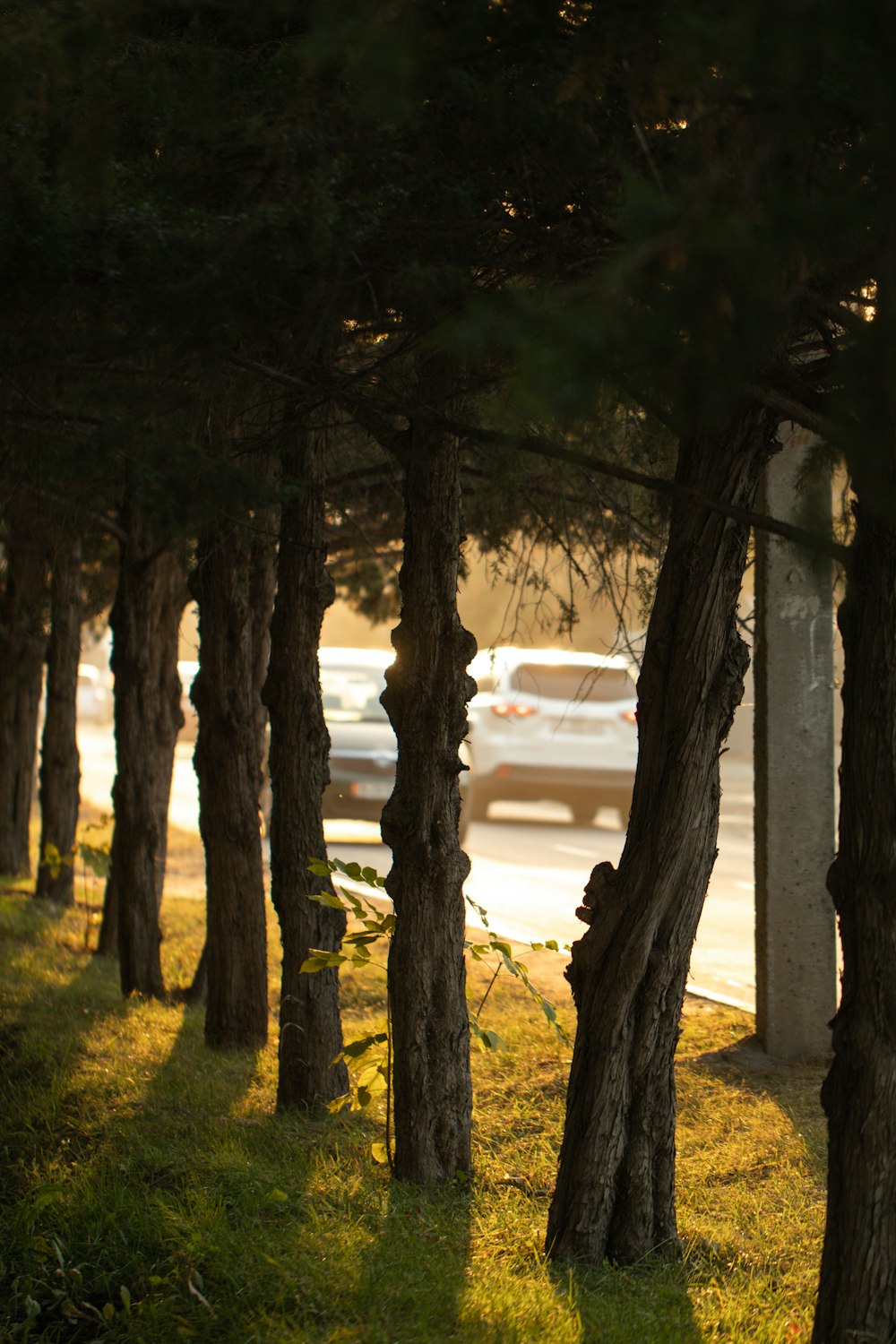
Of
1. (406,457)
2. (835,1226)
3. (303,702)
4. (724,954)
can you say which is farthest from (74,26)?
(724,954)

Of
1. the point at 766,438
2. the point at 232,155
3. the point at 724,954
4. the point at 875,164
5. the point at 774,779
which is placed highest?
the point at 232,155

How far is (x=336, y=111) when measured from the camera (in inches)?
157

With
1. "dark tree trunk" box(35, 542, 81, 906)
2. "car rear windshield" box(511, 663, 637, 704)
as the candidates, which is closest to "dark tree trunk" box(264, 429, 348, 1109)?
"dark tree trunk" box(35, 542, 81, 906)

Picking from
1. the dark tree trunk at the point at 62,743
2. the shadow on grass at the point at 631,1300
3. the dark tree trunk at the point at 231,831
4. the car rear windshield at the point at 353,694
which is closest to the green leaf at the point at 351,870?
the shadow on grass at the point at 631,1300

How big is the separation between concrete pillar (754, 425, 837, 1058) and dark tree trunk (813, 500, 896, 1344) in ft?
12.8

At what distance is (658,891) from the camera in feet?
13.3

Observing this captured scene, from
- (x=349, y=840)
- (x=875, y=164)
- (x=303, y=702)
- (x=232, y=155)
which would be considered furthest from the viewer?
(x=349, y=840)

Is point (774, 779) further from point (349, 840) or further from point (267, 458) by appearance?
point (349, 840)

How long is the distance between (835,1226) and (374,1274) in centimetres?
135

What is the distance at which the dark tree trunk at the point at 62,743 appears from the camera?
10.3m

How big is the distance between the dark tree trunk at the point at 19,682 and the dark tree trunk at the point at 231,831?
12.4ft

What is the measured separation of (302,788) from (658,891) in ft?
7.25

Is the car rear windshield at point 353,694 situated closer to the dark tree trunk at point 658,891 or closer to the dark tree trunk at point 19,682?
the dark tree trunk at point 19,682

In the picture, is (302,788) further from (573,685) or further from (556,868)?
(573,685)
